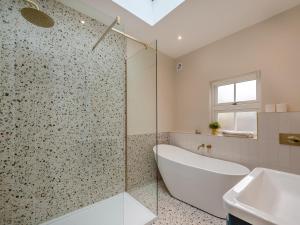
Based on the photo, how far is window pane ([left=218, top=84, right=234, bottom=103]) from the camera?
2.43 meters

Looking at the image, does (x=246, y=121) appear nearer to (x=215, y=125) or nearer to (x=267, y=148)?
(x=215, y=125)

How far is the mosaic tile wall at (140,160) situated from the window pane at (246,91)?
5.04 feet

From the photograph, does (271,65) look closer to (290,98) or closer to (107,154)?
(290,98)

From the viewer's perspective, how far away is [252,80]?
7.06 feet

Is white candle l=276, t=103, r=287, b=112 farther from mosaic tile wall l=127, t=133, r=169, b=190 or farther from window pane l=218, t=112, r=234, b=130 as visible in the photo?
mosaic tile wall l=127, t=133, r=169, b=190

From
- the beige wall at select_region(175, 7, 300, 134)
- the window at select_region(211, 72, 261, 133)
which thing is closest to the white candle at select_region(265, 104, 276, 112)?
the beige wall at select_region(175, 7, 300, 134)

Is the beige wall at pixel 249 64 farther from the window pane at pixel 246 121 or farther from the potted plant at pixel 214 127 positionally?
the window pane at pixel 246 121

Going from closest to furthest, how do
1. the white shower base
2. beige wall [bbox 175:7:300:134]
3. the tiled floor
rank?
the white shower base
the tiled floor
beige wall [bbox 175:7:300:134]

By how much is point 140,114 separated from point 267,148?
1704 mm

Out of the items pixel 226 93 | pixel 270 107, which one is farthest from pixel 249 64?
pixel 270 107

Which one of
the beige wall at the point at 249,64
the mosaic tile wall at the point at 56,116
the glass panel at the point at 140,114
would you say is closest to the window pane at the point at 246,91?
the beige wall at the point at 249,64

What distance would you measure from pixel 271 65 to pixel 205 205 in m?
1.98

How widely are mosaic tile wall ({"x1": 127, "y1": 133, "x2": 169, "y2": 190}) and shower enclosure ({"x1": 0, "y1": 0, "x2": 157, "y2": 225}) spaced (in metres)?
0.02

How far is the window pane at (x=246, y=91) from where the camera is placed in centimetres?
217
